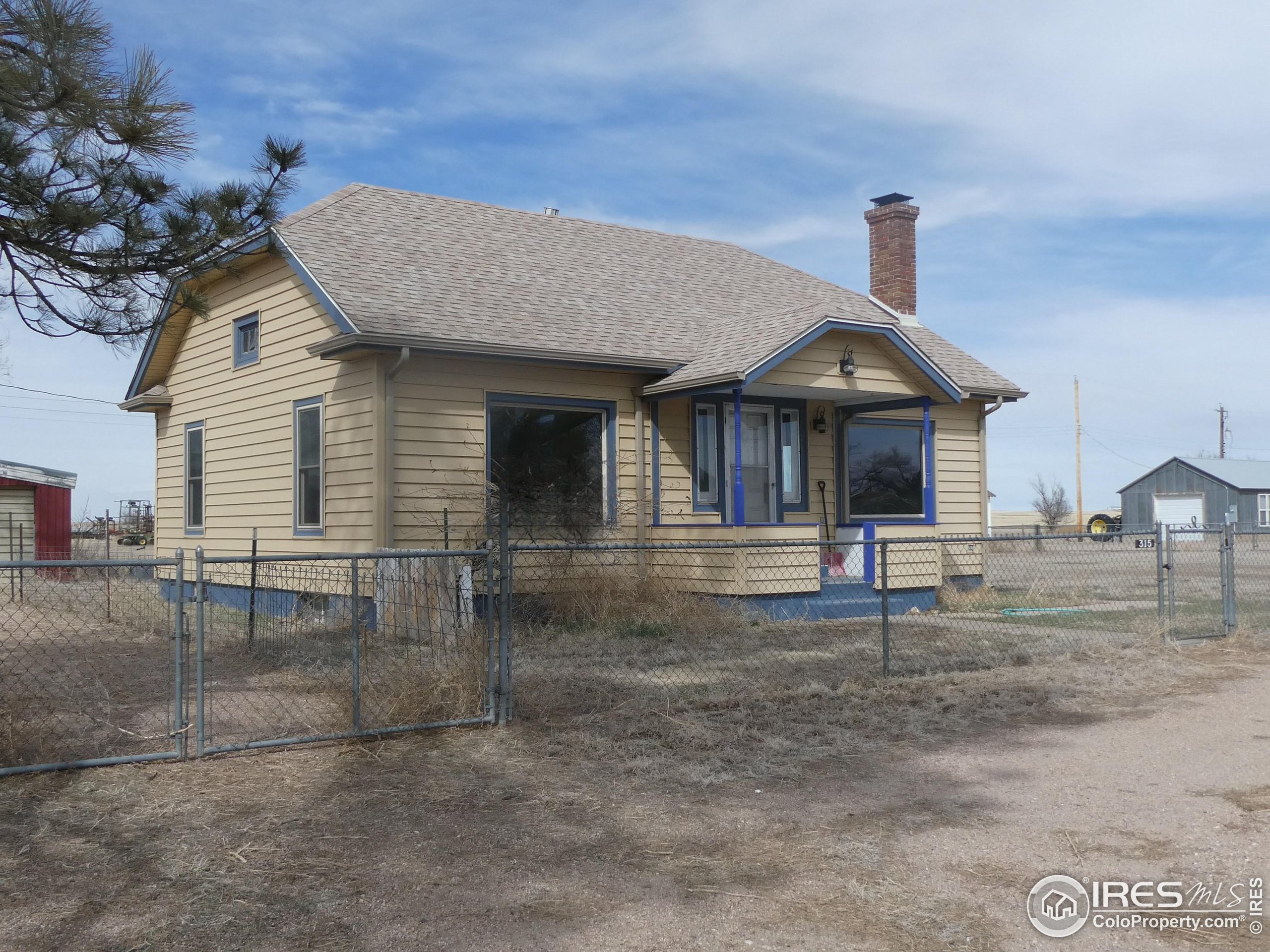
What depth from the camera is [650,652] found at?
34.8 ft

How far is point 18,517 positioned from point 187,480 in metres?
7.84

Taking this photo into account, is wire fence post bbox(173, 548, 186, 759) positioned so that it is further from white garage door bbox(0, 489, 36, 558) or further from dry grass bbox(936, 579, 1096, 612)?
white garage door bbox(0, 489, 36, 558)

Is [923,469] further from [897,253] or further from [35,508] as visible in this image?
[35,508]

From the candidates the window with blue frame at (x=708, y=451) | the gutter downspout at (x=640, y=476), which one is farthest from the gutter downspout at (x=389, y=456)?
the window with blue frame at (x=708, y=451)

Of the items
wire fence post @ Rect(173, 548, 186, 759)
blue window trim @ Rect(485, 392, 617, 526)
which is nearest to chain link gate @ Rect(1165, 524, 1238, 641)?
blue window trim @ Rect(485, 392, 617, 526)

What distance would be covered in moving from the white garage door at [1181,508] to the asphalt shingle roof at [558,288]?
139 feet

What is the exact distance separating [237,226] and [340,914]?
5075 mm

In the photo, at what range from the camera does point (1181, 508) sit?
5556 centimetres

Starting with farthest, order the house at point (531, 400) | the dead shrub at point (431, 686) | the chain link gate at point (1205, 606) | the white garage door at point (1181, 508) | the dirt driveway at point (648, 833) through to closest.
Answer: the white garage door at point (1181, 508)
the house at point (531, 400)
the chain link gate at point (1205, 606)
the dead shrub at point (431, 686)
the dirt driveway at point (648, 833)

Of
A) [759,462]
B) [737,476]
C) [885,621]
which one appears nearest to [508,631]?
[885,621]

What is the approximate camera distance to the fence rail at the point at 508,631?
23.4 feet

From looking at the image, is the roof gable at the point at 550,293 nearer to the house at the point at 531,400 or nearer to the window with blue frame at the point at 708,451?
the house at the point at 531,400

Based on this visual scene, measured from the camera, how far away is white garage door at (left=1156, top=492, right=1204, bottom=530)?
54.1 metres

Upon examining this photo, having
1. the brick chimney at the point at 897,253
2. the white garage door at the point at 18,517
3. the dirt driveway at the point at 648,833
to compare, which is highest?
the brick chimney at the point at 897,253
